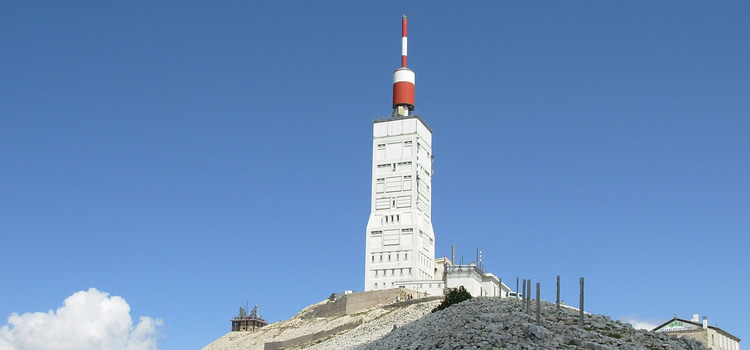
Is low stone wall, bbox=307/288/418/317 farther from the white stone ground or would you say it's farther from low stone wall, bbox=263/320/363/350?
low stone wall, bbox=263/320/363/350

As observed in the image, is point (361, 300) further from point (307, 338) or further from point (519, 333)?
point (519, 333)

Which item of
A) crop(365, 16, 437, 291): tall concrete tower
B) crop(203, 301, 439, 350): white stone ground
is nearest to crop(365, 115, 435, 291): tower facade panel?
crop(365, 16, 437, 291): tall concrete tower

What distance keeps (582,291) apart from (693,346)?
23.7 ft

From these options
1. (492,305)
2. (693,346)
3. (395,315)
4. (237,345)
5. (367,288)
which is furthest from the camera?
(367,288)

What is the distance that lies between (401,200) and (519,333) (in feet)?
234

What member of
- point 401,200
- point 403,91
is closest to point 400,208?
point 401,200

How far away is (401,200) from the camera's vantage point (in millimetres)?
125125

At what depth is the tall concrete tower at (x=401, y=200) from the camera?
122 meters

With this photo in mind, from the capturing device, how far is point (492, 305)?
2562 inches

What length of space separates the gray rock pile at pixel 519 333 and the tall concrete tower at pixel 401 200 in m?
54.1

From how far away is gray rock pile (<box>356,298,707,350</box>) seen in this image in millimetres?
53031

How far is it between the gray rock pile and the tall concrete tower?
54117mm

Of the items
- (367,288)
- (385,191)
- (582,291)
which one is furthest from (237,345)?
(582,291)

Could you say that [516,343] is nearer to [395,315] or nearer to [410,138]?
[395,315]
